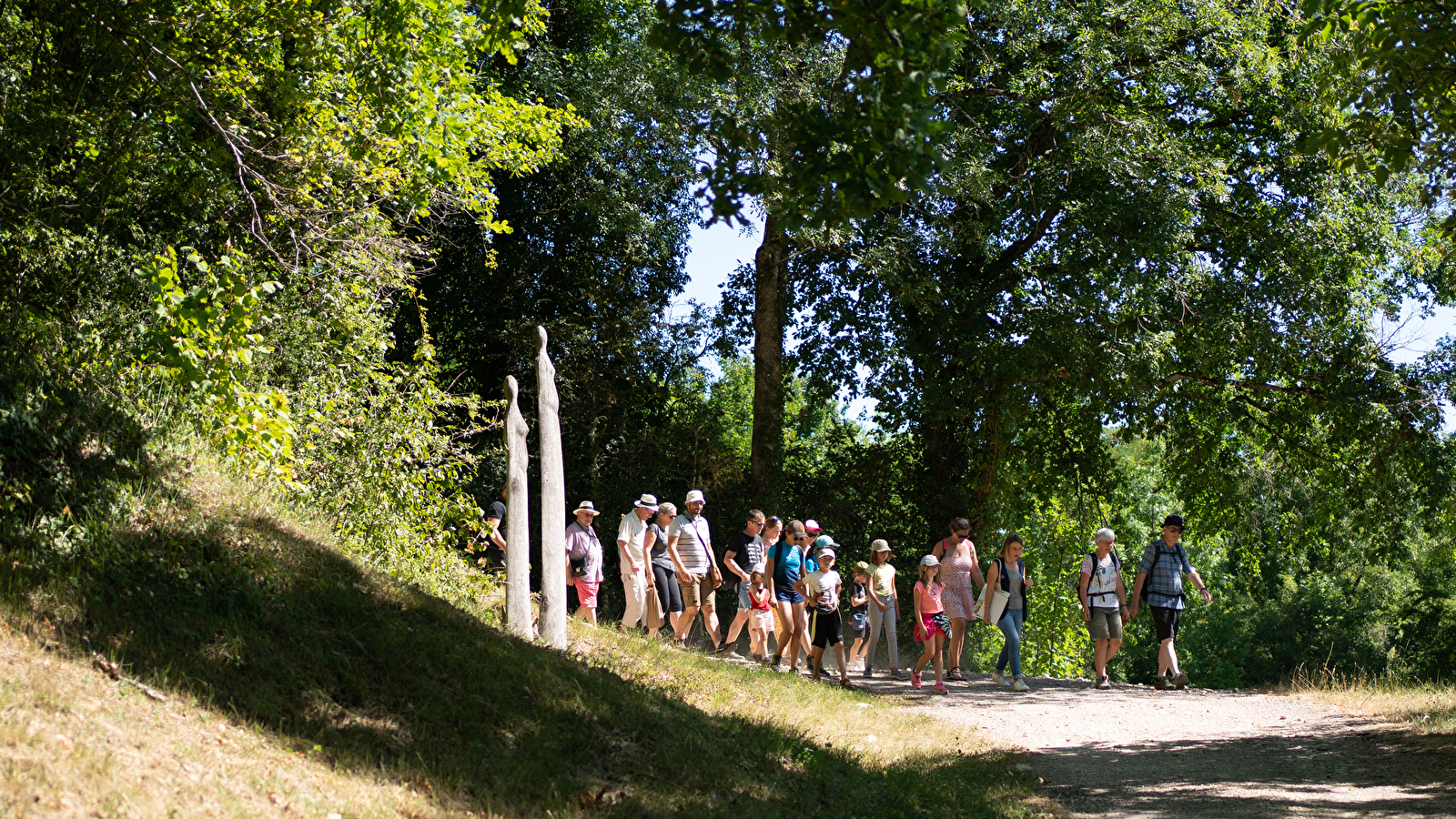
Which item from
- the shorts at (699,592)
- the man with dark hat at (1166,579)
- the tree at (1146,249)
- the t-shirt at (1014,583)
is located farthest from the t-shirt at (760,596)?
the tree at (1146,249)

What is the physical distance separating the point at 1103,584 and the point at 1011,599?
1060 millimetres

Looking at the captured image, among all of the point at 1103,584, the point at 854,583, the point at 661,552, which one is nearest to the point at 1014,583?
the point at 1103,584

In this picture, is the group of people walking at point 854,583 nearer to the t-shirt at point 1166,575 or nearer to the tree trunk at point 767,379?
the t-shirt at point 1166,575

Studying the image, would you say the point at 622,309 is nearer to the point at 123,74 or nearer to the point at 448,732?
the point at 123,74

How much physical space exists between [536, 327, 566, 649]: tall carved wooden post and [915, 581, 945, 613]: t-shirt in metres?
5.11

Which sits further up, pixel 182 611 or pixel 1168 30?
pixel 1168 30

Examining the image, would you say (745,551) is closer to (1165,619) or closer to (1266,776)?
(1165,619)

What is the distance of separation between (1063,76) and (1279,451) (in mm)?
6952

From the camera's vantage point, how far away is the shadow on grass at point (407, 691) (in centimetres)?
523

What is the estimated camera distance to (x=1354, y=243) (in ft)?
50.8

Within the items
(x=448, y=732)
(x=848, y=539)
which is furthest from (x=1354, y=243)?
(x=448, y=732)

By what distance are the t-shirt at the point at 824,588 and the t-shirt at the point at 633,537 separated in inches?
78.6

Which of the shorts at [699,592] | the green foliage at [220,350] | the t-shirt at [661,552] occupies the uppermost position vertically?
the green foliage at [220,350]

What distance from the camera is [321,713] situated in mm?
5379
